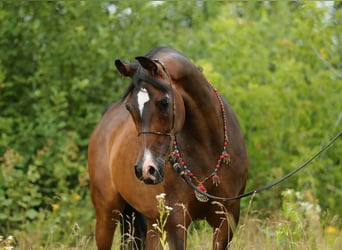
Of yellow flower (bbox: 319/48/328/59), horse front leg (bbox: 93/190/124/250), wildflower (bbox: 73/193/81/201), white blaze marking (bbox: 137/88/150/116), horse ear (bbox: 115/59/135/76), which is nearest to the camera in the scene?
white blaze marking (bbox: 137/88/150/116)

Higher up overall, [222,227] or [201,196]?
[201,196]

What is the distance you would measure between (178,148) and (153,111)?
0.50 m

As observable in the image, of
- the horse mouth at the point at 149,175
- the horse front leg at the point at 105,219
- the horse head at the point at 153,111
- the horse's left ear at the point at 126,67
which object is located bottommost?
the horse front leg at the point at 105,219

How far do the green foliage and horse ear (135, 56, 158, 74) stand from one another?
126 inches

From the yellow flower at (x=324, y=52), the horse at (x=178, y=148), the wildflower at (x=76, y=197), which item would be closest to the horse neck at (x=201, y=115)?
the horse at (x=178, y=148)

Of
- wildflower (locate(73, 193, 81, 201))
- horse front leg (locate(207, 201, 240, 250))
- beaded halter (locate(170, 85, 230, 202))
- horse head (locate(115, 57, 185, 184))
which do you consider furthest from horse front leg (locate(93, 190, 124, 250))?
wildflower (locate(73, 193, 81, 201))

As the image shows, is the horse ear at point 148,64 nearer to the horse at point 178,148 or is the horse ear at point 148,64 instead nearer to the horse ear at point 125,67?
the horse at point 178,148

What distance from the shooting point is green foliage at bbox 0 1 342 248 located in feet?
25.8

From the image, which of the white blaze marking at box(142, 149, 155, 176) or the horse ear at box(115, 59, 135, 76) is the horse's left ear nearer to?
the horse ear at box(115, 59, 135, 76)

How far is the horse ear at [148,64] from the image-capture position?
4.33 metres

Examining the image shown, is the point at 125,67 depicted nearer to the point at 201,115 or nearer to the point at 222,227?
the point at 201,115

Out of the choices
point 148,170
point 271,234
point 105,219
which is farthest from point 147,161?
point 271,234

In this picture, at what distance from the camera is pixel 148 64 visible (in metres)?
4.36

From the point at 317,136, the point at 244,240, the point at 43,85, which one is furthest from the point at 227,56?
the point at 244,240
